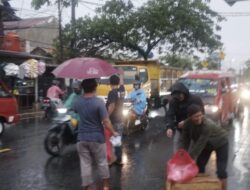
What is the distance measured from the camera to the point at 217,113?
14695 millimetres

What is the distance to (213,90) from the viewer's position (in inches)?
607

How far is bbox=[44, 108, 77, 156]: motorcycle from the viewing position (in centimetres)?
1024

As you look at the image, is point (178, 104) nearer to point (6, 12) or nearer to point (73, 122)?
point (73, 122)

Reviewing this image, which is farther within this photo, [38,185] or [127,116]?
[127,116]

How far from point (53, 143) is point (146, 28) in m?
23.1

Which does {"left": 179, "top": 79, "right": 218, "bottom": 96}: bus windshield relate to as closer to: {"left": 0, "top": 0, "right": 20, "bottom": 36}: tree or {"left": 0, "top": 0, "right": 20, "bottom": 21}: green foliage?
{"left": 0, "top": 0, "right": 20, "bottom": 36}: tree

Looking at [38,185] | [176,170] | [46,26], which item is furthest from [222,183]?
[46,26]

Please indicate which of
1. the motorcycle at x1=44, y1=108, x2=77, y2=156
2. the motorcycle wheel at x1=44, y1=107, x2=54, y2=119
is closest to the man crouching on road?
the motorcycle at x1=44, y1=108, x2=77, y2=156

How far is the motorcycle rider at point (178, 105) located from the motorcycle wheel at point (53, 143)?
11.7 ft

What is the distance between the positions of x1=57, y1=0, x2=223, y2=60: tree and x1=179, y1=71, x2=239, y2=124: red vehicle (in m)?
15.5

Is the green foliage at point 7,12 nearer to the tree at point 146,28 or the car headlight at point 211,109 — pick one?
the tree at point 146,28

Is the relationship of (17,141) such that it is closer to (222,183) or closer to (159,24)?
(222,183)

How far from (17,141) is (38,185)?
5.25 meters

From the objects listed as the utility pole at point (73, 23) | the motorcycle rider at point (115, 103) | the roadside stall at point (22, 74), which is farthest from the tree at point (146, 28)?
the motorcycle rider at point (115, 103)
